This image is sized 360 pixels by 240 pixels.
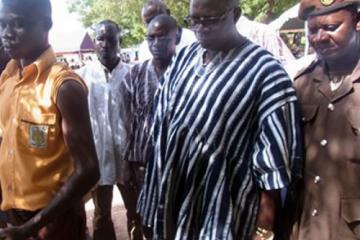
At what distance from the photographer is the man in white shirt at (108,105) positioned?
457 centimetres

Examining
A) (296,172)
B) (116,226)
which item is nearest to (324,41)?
(296,172)

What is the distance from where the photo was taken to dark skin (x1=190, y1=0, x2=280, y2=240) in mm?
2303

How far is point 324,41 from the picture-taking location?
2.15 metres

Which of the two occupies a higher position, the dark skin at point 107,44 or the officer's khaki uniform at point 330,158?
the dark skin at point 107,44

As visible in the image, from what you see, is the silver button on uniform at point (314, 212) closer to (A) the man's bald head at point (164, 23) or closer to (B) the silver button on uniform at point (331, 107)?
(B) the silver button on uniform at point (331, 107)

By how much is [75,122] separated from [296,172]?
3.07ft

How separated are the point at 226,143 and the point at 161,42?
1786mm

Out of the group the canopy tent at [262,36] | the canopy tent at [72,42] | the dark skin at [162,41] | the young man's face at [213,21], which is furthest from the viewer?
the canopy tent at [72,42]

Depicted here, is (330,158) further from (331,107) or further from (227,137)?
(227,137)

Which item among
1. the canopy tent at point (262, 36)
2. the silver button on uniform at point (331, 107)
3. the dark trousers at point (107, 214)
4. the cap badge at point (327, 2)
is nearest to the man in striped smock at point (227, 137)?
the silver button on uniform at point (331, 107)

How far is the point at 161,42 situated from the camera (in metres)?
3.93

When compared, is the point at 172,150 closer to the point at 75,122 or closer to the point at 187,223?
the point at 187,223

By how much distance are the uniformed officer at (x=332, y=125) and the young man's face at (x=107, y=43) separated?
8.31 ft

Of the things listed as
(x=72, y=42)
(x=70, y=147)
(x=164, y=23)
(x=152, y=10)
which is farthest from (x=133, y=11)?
(x=70, y=147)
